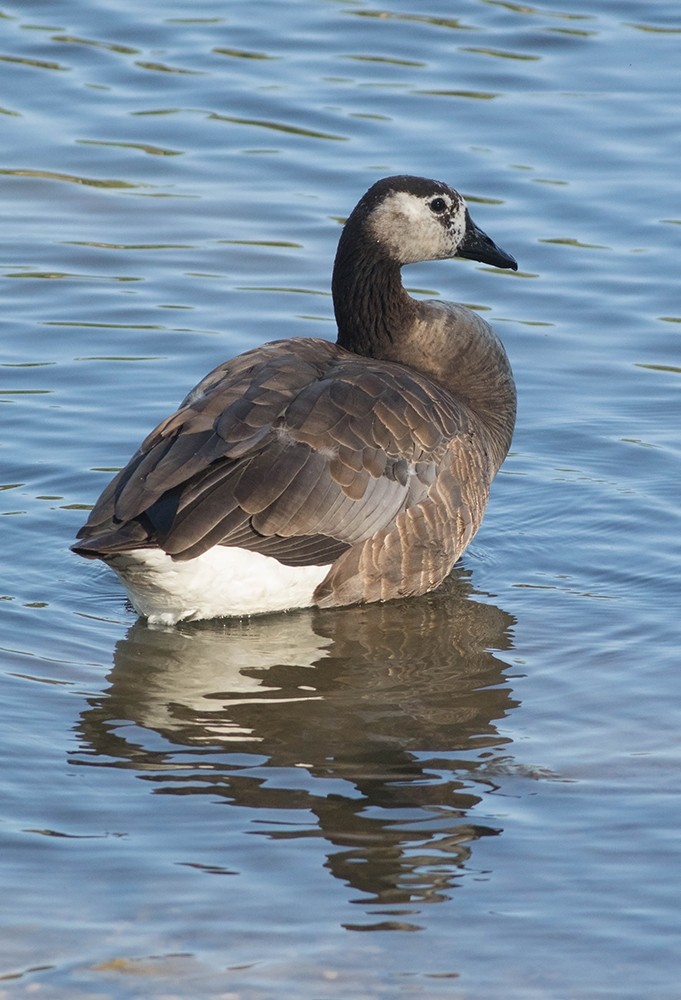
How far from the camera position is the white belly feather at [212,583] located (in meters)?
7.86

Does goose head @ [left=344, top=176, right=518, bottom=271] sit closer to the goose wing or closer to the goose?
the goose

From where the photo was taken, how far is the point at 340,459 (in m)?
8.32

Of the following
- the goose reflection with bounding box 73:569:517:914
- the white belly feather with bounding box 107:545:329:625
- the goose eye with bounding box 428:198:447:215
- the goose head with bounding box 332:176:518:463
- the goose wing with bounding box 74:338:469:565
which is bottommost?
the goose reflection with bounding box 73:569:517:914

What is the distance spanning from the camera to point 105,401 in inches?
428

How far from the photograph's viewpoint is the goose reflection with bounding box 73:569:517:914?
6.34 m

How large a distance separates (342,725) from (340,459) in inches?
58.5

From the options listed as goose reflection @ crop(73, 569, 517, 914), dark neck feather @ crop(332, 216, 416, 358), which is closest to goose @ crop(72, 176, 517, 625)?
dark neck feather @ crop(332, 216, 416, 358)

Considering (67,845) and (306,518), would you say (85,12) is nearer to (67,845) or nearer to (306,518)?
(306,518)

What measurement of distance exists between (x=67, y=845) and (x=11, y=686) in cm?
146

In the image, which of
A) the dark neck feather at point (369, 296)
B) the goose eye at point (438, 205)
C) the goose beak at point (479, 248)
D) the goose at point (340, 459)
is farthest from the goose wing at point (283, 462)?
the goose beak at point (479, 248)

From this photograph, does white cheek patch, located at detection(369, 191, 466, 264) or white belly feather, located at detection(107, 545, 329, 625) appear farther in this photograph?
white cheek patch, located at detection(369, 191, 466, 264)

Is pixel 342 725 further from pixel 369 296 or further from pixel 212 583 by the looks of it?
pixel 369 296

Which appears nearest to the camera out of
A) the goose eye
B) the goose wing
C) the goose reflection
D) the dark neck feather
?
the goose reflection

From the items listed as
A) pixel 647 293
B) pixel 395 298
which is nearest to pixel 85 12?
pixel 647 293
